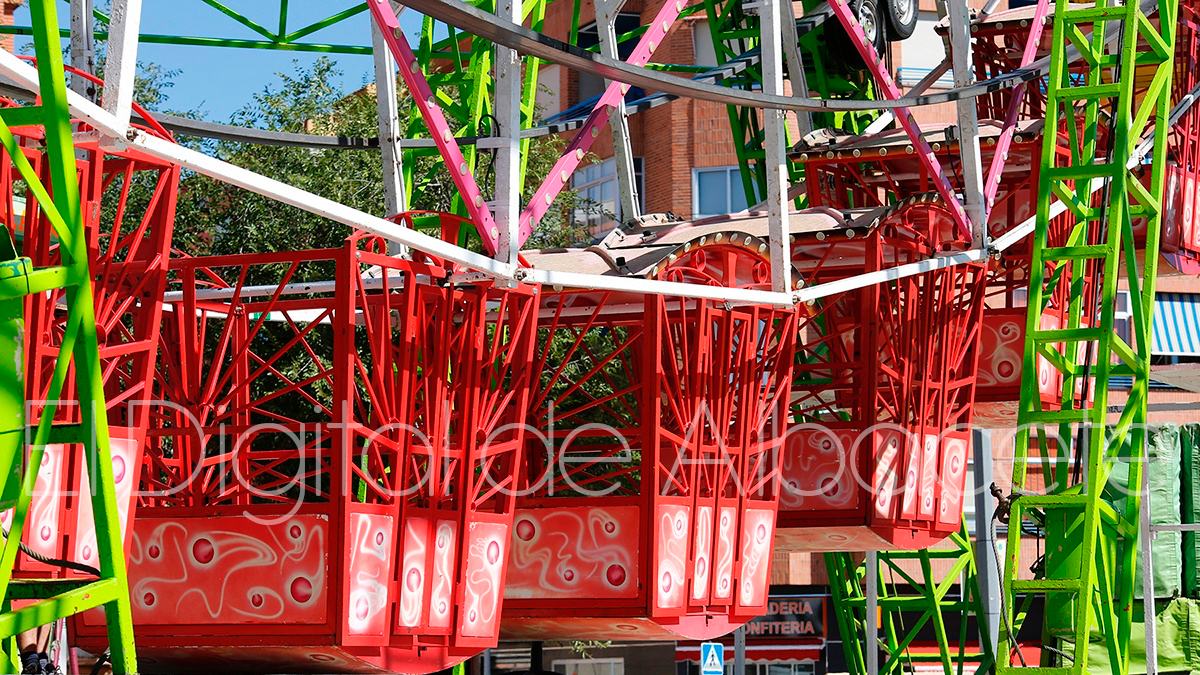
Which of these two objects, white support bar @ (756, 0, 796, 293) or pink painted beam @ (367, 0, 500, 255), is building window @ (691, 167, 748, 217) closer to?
white support bar @ (756, 0, 796, 293)

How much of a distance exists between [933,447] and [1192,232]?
544 centimetres

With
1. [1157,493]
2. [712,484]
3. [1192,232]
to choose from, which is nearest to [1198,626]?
[1157,493]

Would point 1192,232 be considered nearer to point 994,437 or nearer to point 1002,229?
point 1002,229

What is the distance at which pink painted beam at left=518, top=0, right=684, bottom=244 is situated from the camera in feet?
44.9

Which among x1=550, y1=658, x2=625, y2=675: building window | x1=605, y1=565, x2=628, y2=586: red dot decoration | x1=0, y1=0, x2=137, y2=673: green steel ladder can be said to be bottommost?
x1=550, y1=658, x2=625, y2=675: building window

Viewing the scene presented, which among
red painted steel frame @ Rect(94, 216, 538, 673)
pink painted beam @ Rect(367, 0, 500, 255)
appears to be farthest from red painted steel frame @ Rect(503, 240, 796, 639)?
pink painted beam @ Rect(367, 0, 500, 255)

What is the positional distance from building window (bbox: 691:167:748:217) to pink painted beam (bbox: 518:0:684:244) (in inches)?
1123

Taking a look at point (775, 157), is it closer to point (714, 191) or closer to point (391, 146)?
point (391, 146)

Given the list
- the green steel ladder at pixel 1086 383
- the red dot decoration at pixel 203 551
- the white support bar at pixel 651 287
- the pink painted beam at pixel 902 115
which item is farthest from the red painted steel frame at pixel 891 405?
the red dot decoration at pixel 203 551

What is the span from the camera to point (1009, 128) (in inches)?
774

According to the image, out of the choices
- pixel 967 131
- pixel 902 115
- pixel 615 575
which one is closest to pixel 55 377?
pixel 615 575

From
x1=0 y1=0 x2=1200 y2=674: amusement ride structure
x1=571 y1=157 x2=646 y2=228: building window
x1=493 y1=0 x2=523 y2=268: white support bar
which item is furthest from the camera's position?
x1=571 y1=157 x2=646 y2=228: building window

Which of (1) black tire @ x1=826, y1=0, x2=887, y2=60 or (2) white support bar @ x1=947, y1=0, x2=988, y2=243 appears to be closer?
(2) white support bar @ x1=947, y1=0, x2=988, y2=243

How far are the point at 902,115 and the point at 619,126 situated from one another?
3.36m
